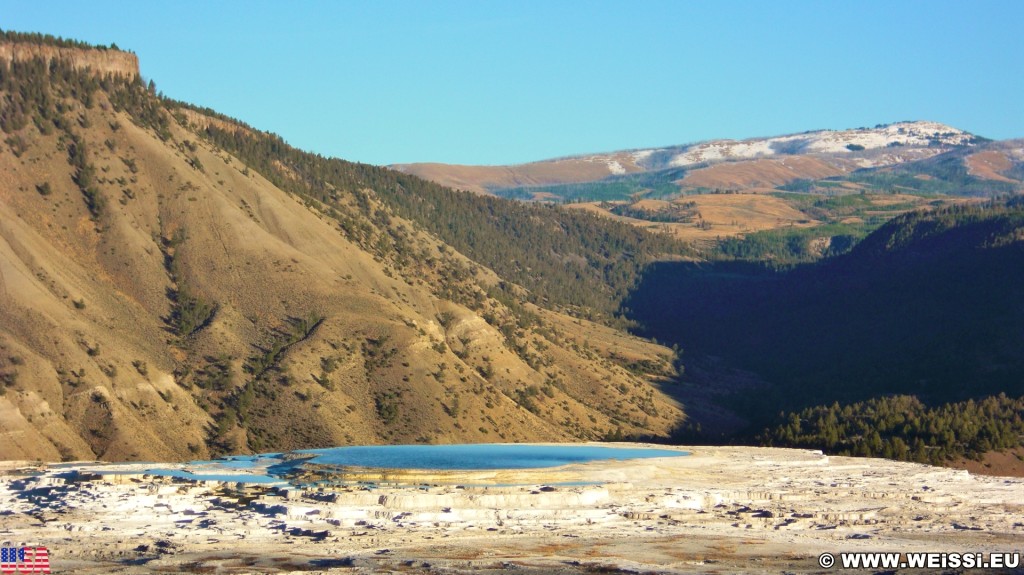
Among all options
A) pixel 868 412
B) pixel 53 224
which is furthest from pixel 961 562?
pixel 53 224

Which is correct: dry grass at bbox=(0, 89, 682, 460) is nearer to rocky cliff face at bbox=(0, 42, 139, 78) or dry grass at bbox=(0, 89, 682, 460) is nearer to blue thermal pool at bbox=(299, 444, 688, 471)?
rocky cliff face at bbox=(0, 42, 139, 78)

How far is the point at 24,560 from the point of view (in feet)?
225

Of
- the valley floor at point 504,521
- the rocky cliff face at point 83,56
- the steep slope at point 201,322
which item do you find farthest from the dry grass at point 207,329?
the valley floor at point 504,521

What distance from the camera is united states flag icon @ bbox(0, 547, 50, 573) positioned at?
66812 mm

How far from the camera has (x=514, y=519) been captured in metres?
84.7

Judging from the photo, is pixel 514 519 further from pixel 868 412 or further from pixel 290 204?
pixel 290 204

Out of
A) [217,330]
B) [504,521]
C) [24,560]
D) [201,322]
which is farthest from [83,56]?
[24,560]

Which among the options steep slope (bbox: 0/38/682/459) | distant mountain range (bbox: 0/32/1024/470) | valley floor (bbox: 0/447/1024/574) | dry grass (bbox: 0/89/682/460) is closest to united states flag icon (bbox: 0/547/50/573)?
valley floor (bbox: 0/447/1024/574)

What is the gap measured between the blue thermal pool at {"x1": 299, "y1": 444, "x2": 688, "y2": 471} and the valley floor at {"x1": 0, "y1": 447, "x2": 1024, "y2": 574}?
4560 millimetres

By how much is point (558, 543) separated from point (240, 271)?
3183 inches

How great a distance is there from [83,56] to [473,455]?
282ft

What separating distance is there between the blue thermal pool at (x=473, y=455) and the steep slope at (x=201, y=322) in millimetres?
13517

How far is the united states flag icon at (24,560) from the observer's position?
66812 millimetres

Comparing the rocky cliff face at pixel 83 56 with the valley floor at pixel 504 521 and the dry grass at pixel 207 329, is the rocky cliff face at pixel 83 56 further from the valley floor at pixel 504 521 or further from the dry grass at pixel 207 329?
the valley floor at pixel 504 521
